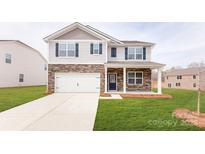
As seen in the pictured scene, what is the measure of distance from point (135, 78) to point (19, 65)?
1858 centimetres

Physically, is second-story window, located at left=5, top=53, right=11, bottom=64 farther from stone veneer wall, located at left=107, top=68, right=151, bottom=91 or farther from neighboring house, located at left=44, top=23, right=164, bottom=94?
stone veneer wall, located at left=107, top=68, right=151, bottom=91

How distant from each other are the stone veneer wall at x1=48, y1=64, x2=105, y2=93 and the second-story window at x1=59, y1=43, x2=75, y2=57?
3.62ft

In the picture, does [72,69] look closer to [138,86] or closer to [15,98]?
[15,98]

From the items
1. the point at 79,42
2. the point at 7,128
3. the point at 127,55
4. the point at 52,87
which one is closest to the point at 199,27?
the point at 127,55

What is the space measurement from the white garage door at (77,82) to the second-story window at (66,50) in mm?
2014

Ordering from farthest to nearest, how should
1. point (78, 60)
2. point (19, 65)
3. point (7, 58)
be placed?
1. point (19, 65)
2. point (7, 58)
3. point (78, 60)

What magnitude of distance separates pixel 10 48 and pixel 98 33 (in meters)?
15.6

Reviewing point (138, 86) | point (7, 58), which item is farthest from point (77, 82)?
point (7, 58)

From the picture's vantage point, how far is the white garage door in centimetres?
1744

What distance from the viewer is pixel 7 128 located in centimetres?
623

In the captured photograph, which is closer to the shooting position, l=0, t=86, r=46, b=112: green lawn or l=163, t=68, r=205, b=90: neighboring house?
l=0, t=86, r=46, b=112: green lawn

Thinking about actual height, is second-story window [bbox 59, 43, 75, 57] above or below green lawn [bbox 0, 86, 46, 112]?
above

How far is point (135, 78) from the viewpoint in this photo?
62.0 feet

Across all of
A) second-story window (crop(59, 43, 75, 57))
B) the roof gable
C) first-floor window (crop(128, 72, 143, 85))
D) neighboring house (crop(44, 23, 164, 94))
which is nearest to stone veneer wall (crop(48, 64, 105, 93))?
neighboring house (crop(44, 23, 164, 94))
